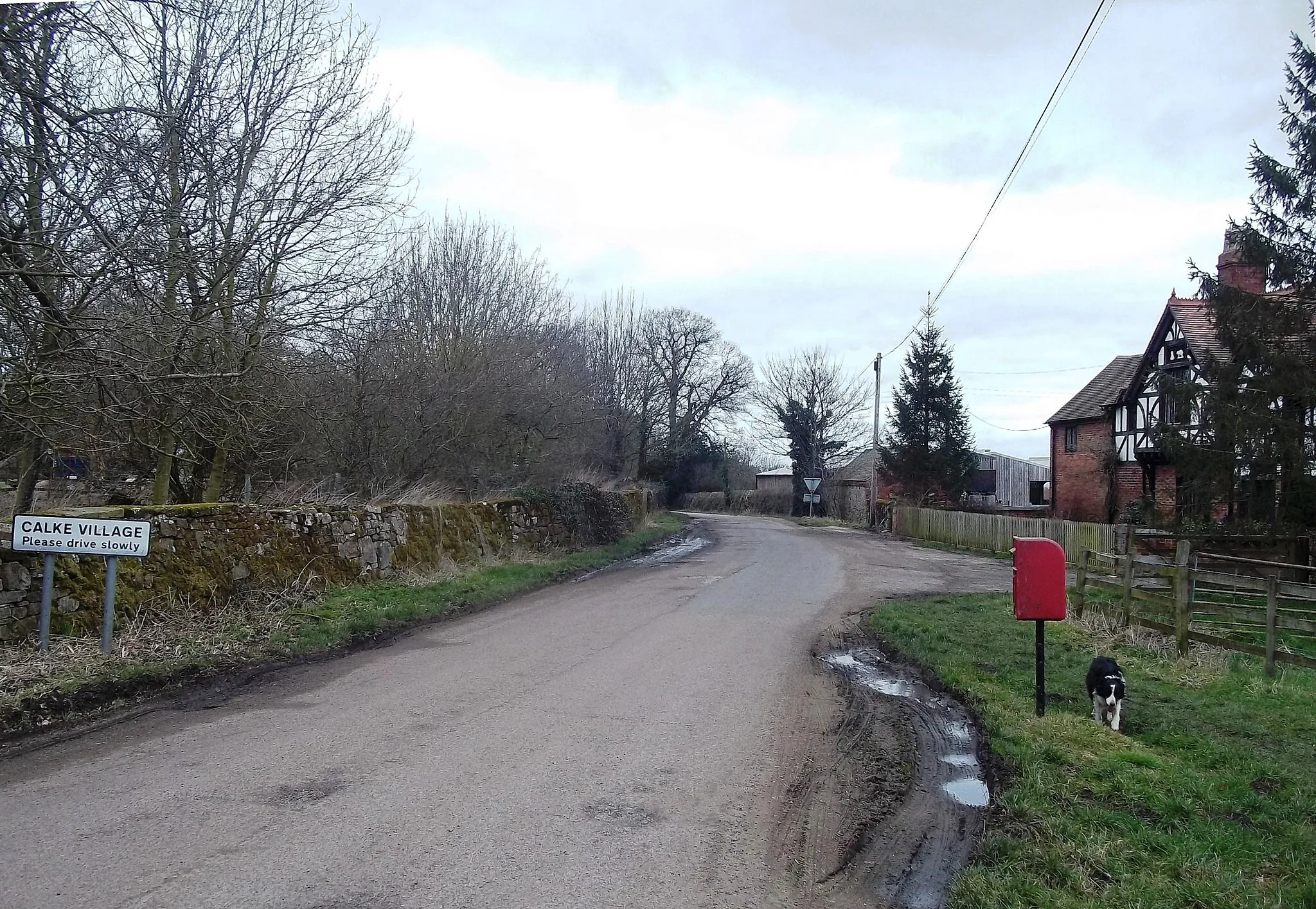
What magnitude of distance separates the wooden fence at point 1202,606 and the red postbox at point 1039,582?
11.7ft

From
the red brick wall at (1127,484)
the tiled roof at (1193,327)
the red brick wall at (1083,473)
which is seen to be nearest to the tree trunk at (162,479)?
the tiled roof at (1193,327)

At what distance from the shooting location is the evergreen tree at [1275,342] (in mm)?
17969

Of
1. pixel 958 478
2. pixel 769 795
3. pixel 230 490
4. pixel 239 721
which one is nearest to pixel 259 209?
pixel 230 490

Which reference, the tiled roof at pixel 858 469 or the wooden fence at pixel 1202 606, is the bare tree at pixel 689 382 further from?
the wooden fence at pixel 1202 606

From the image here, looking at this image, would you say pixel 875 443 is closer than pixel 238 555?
No

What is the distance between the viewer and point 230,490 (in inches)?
601

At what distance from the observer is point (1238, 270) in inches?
1049

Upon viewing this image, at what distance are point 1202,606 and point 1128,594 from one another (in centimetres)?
174

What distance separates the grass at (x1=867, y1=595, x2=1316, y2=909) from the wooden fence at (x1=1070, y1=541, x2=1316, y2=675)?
0.56 metres

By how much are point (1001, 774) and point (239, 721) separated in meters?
5.41

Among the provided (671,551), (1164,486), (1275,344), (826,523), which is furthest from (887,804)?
(826,523)

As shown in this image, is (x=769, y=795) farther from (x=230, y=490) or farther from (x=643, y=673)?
(x=230, y=490)

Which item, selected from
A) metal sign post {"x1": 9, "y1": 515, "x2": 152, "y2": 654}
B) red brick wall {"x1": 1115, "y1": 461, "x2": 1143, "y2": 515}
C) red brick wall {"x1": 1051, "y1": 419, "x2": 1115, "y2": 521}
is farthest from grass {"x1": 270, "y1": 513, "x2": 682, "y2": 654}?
red brick wall {"x1": 1051, "y1": 419, "x2": 1115, "y2": 521}

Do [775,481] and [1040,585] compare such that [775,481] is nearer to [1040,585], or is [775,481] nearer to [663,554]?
[663,554]
